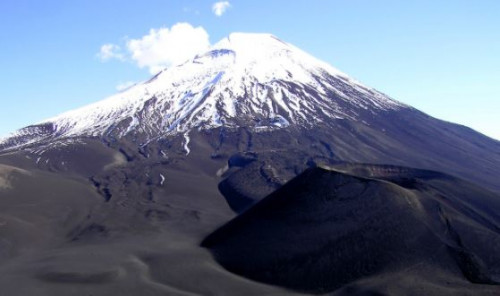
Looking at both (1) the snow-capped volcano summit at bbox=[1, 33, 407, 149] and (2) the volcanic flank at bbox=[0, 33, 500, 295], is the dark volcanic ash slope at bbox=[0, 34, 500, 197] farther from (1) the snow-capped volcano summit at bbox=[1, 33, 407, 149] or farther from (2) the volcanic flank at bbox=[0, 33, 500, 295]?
(2) the volcanic flank at bbox=[0, 33, 500, 295]

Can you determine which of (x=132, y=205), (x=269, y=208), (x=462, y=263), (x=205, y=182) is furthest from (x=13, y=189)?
(x=462, y=263)

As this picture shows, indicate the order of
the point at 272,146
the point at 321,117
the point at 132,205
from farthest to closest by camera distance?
the point at 321,117
the point at 272,146
the point at 132,205

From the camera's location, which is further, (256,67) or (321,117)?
(256,67)

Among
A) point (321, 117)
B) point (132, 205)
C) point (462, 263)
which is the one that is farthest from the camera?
point (321, 117)

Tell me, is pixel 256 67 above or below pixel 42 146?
above

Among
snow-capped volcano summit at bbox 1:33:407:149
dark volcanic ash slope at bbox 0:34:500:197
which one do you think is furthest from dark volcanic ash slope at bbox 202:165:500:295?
snow-capped volcano summit at bbox 1:33:407:149

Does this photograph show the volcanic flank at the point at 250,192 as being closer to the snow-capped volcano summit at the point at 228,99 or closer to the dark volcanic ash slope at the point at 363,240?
the dark volcanic ash slope at the point at 363,240

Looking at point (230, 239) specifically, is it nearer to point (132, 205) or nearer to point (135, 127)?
point (132, 205)

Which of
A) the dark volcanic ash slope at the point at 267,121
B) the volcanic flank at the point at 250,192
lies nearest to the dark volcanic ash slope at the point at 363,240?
the volcanic flank at the point at 250,192
